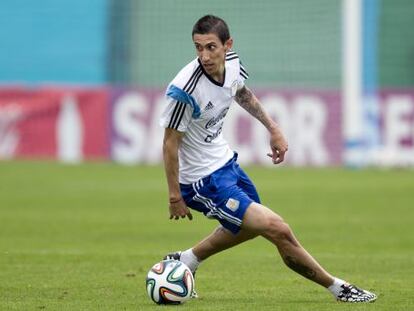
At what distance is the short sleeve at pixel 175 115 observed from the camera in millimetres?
9453

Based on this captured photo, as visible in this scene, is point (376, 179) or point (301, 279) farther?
point (376, 179)

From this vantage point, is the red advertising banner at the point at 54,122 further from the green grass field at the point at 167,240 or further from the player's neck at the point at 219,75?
the player's neck at the point at 219,75

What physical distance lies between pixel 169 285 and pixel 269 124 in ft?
5.79

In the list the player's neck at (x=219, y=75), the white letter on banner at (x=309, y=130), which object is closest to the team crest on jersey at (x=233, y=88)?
the player's neck at (x=219, y=75)

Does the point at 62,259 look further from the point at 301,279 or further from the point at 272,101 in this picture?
the point at 272,101

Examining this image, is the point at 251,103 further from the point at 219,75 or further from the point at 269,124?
the point at 219,75

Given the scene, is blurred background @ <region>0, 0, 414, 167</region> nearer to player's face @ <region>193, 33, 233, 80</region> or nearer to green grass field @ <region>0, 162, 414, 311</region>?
green grass field @ <region>0, 162, 414, 311</region>

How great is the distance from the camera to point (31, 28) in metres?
39.7

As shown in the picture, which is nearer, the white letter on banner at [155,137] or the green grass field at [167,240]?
the green grass field at [167,240]

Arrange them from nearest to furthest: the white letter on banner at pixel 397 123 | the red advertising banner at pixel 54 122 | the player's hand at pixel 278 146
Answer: the player's hand at pixel 278 146
the white letter on banner at pixel 397 123
the red advertising banner at pixel 54 122

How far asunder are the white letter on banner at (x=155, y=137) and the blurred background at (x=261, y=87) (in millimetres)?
31

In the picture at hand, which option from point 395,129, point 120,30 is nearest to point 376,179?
point 395,129

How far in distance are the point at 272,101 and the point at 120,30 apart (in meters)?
8.44

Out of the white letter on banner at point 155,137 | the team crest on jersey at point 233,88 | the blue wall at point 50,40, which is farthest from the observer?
the blue wall at point 50,40
